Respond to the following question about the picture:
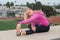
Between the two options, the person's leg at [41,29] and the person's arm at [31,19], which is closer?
the person's arm at [31,19]

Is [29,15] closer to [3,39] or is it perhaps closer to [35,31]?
[35,31]

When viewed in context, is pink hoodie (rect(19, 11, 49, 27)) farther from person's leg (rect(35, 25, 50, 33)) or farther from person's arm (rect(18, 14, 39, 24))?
person's leg (rect(35, 25, 50, 33))

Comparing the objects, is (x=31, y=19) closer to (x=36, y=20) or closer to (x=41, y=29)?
(x=36, y=20)

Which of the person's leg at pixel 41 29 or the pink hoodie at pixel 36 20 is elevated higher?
the pink hoodie at pixel 36 20

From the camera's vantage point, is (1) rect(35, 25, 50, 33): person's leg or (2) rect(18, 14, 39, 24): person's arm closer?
(2) rect(18, 14, 39, 24): person's arm

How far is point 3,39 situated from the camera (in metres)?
5.69

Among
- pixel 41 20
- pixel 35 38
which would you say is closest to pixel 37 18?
pixel 41 20

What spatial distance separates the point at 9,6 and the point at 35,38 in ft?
189

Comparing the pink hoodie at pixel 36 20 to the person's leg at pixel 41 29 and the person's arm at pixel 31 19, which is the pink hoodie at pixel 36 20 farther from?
the person's leg at pixel 41 29

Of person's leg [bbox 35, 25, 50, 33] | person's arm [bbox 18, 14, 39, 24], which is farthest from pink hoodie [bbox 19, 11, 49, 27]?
person's leg [bbox 35, 25, 50, 33]

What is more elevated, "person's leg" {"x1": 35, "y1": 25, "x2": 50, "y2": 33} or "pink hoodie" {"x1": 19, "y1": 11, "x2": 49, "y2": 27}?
"pink hoodie" {"x1": 19, "y1": 11, "x2": 49, "y2": 27}

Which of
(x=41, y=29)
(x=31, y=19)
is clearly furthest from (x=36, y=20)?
(x=41, y=29)

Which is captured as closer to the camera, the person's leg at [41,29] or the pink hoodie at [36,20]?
the pink hoodie at [36,20]

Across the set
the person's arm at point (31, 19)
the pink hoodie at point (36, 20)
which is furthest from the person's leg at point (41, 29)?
the person's arm at point (31, 19)
